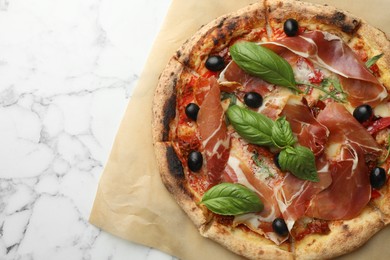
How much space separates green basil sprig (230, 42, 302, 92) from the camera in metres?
3.04

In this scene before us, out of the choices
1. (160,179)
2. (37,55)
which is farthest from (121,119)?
(37,55)

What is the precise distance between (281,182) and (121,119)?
99 cm

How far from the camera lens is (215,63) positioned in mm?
3172

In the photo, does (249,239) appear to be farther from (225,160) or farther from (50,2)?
(50,2)

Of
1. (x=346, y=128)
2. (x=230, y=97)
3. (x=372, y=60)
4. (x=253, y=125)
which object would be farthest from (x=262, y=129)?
(x=372, y=60)

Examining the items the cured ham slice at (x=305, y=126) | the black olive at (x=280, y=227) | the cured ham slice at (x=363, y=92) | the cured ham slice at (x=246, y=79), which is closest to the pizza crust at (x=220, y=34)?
the cured ham slice at (x=246, y=79)

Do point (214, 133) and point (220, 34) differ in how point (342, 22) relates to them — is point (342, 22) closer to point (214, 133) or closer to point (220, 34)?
point (220, 34)

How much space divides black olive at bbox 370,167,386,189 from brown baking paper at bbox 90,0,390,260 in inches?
31.9

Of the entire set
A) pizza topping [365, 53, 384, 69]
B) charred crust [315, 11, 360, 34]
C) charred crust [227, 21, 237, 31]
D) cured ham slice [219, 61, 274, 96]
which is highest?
charred crust [315, 11, 360, 34]

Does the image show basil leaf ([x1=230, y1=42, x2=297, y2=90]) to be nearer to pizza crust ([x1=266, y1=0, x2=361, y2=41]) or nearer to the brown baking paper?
pizza crust ([x1=266, y1=0, x2=361, y2=41])

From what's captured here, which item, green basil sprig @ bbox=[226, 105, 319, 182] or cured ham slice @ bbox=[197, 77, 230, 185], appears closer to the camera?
Result: green basil sprig @ bbox=[226, 105, 319, 182]

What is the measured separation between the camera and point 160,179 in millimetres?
3297

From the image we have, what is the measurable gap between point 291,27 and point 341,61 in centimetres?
32

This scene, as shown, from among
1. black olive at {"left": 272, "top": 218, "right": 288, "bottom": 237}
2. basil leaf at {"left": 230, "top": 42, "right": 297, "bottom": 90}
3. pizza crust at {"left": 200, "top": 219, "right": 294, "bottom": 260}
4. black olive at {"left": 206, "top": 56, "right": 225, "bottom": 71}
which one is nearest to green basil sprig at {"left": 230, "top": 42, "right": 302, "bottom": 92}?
basil leaf at {"left": 230, "top": 42, "right": 297, "bottom": 90}
